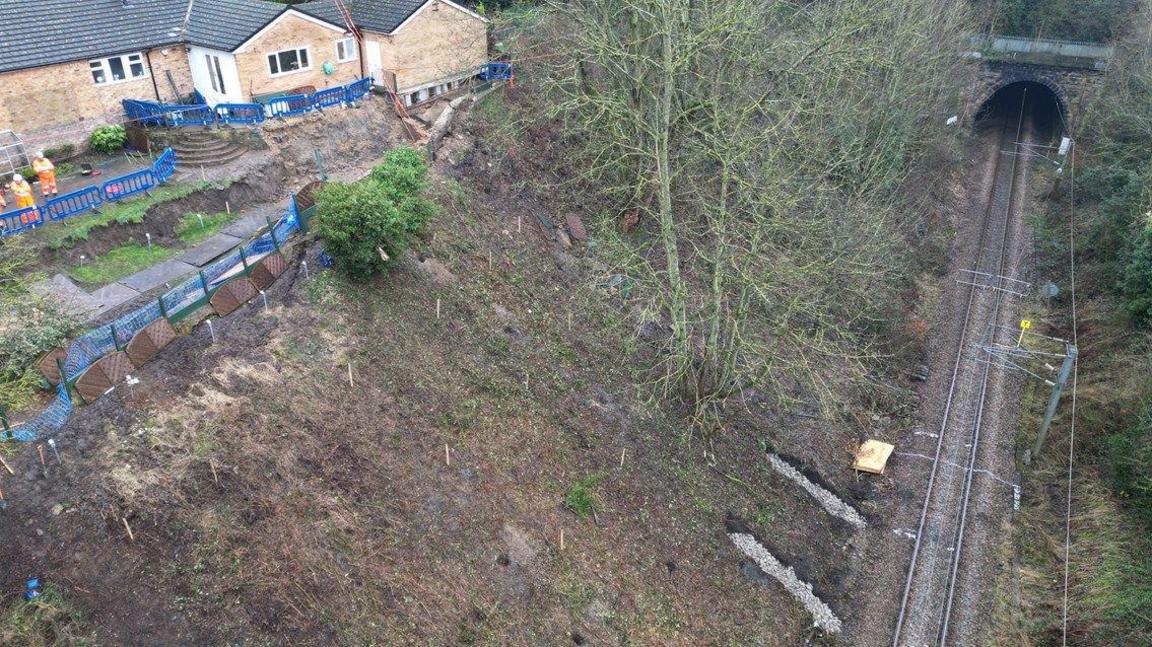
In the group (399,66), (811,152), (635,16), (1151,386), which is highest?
(635,16)

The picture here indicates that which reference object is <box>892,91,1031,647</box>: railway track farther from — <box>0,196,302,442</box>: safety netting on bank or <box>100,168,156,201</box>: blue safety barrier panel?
<box>100,168,156,201</box>: blue safety barrier panel

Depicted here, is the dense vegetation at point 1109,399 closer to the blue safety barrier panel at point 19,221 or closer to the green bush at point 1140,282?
the green bush at point 1140,282

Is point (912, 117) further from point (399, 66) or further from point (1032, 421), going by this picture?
point (399, 66)

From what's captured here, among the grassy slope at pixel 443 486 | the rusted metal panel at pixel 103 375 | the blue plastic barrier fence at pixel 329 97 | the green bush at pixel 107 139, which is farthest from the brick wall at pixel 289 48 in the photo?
the rusted metal panel at pixel 103 375

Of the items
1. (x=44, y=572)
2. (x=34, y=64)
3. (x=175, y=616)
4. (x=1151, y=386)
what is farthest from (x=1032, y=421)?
(x=34, y=64)

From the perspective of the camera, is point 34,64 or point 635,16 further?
point 34,64

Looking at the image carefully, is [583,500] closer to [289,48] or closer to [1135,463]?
[1135,463]

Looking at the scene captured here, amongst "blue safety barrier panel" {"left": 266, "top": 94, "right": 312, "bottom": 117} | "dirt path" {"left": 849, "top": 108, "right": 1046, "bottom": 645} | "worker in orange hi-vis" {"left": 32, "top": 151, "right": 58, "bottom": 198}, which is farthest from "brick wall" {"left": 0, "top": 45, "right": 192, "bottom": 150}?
"dirt path" {"left": 849, "top": 108, "right": 1046, "bottom": 645}
